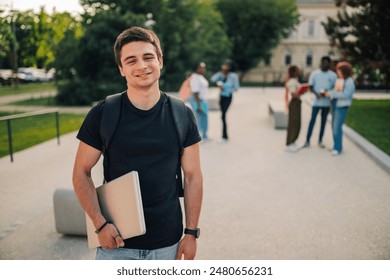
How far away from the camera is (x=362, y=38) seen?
1233cm

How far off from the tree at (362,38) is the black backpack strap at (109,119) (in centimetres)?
945

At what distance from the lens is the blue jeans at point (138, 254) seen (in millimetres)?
1881

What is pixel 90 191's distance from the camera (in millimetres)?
1802

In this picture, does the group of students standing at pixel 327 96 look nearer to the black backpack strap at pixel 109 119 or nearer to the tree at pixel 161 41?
the tree at pixel 161 41

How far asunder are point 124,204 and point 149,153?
0.73ft

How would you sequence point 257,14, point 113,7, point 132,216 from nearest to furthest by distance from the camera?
point 132,216 < point 113,7 < point 257,14

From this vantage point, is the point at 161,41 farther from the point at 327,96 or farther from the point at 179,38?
the point at 327,96

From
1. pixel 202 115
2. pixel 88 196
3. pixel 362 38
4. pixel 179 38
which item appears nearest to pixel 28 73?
pixel 88 196

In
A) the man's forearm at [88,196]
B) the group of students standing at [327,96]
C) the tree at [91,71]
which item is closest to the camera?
the man's forearm at [88,196]

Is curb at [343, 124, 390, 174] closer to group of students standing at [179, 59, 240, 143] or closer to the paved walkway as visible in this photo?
the paved walkway

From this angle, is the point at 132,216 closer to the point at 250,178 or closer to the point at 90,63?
the point at 250,178

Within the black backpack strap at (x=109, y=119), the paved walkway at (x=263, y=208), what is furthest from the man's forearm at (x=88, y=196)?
the paved walkway at (x=263, y=208)
